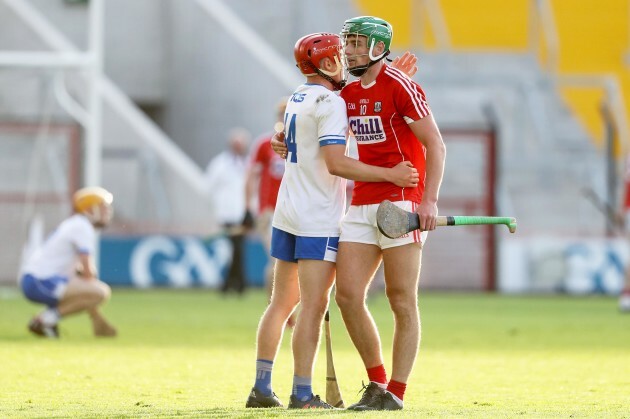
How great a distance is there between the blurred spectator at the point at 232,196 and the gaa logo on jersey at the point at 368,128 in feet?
42.5

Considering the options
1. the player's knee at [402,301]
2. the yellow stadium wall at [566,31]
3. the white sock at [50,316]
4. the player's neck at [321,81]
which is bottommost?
the white sock at [50,316]

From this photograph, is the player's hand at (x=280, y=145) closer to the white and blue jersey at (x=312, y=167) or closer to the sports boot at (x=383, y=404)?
the white and blue jersey at (x=312, y=167)

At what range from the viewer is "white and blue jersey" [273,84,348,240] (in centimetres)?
764

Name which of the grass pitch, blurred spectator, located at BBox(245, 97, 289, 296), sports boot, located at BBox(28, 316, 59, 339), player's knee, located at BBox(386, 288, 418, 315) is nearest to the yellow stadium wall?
the grass pitch

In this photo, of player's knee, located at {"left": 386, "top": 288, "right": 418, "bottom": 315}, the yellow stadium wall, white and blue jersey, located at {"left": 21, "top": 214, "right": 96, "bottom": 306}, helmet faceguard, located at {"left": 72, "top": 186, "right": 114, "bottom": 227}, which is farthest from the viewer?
the yellow stadium wall

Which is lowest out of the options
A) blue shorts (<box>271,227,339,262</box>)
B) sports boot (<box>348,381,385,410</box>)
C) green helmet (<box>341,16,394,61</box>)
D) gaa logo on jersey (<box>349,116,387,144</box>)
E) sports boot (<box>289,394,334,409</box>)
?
sports boot (<box>289,394,334,409</box>)

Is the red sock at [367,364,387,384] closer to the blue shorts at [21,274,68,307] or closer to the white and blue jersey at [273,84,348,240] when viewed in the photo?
the white and blue jersey at [273,84,348,240]

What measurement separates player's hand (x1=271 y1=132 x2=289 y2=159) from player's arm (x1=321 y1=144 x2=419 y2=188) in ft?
1.07

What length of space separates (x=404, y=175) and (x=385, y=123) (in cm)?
28

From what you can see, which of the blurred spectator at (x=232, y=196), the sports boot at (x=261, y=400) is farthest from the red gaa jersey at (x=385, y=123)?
the blurred spectator at (x=232, y=196)

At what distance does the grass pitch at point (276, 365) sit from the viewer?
7.95 meters

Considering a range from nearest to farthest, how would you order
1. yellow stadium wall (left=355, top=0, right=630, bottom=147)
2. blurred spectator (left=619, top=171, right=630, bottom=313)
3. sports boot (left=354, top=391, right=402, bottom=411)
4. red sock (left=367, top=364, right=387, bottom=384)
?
1. sports boot (left=354, top=391, right=402, bottom=411)
2. red sock (left=367, top=364, right=387, bottom=384)
3. blurred spectator (left=619, top=171, right=630, bottom=313)
4. yellow stadium wall (left=355, top=0, right=630, bottom=147)

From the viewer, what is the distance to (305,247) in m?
7.70

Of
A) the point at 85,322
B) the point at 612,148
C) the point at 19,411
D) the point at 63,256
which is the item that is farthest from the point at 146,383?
the point at 612,148
